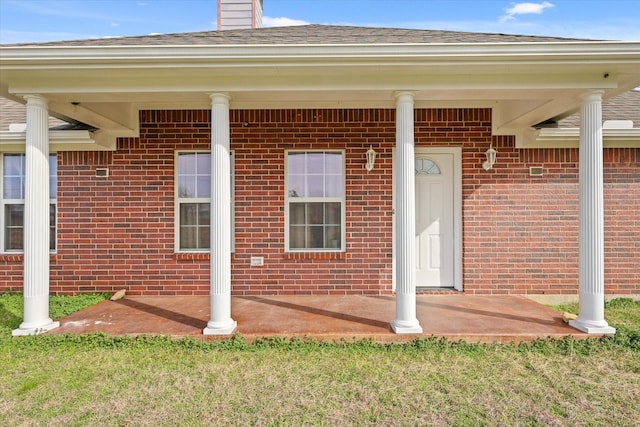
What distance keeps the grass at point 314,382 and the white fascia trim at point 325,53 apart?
9.10 ft

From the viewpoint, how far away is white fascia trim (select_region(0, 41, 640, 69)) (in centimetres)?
360

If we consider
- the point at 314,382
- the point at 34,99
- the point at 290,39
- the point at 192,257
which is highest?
the point at 290,39

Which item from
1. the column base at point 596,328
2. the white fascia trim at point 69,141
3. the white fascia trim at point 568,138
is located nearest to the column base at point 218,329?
the white fascia trim at point 69,141

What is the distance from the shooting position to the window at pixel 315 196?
578cm

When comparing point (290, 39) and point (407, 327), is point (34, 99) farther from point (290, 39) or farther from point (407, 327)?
point (407, 327)

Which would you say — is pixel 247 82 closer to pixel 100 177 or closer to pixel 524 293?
pixel 100 177

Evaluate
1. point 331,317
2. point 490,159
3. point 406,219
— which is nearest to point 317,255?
point 331,317

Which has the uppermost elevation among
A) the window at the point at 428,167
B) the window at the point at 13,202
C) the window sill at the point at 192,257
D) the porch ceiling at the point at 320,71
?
the porch ceiling at the point at 320,71

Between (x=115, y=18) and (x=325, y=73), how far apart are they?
44.4ft

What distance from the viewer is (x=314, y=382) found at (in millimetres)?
3127

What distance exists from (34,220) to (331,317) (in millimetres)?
3413

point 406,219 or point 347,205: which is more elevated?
point 347,205

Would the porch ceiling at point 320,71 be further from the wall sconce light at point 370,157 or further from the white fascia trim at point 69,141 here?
the wall sconce light at point 370,157

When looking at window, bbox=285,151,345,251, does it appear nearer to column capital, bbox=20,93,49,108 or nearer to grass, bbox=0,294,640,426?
grass, bbox=0,294,640,426
